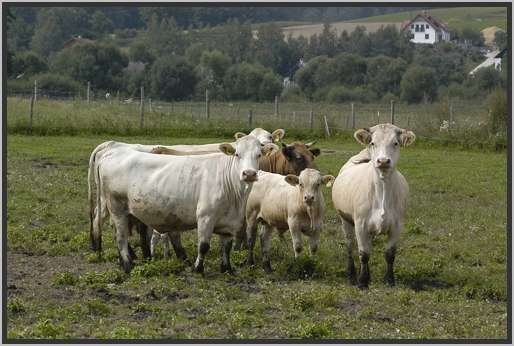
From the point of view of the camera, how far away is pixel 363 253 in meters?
12.5

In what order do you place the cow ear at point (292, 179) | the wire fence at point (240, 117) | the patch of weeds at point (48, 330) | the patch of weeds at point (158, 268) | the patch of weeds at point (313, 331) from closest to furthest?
the patch of weeds at point (48, 330) → the patch of weeds at point (313, 331) → the patch of weeds at point (158, 268) → the cow ear at point (292, 179) → the wire fence at point (240, 117)

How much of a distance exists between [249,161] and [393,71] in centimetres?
5013

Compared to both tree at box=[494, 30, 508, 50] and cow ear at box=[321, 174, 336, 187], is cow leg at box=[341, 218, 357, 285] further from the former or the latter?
tree at box=[494, 30, 508, 50]

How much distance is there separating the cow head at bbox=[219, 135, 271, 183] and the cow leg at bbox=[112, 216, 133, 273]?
1789mm

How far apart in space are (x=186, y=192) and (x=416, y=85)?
1810 inches

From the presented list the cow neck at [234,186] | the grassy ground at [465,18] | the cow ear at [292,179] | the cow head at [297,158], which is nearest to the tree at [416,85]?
the grassy ground at [465,18]

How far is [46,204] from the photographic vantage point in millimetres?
17750

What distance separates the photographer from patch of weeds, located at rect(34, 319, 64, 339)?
31.1ft

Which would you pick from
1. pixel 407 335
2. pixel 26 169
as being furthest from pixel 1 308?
pixel 26 169

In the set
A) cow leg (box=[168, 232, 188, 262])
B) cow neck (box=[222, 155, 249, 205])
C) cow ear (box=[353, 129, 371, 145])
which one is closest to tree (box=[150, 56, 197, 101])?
cow leg (box=[168, 232, 188, 262])

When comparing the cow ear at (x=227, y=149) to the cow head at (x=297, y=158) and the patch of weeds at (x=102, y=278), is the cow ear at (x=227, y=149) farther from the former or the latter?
the cow head at (x=297, y=158)

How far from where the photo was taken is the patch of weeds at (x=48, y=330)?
948cm

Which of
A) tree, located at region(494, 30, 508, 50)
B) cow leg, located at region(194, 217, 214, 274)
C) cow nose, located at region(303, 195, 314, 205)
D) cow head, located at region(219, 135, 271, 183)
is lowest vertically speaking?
cow leg, located at region(194, 217, 214, 274)

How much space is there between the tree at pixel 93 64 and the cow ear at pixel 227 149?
43.1m
